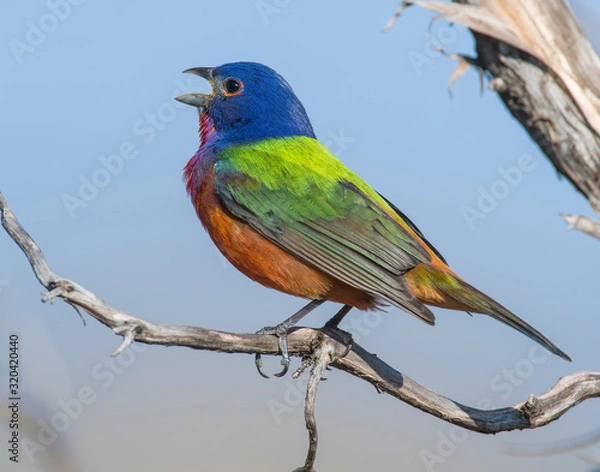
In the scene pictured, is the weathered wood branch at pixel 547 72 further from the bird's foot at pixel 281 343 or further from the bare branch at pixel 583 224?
the bird's foot at pixel 281 343

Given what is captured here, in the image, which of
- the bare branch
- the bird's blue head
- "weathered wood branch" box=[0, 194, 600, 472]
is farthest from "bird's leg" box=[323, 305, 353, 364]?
the bare branch

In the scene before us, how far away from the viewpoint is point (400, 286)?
13.8 ft

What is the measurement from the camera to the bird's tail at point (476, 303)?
12.7 feet

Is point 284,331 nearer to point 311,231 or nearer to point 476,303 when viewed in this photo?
point 311,231

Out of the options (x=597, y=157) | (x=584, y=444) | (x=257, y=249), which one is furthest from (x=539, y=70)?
(x=257, y=249)

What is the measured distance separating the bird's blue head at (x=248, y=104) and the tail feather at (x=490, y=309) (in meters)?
1.86

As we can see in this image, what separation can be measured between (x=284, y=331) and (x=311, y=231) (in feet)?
2.71

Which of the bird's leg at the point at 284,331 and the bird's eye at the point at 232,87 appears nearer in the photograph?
the bird's leg at the point at 284,331

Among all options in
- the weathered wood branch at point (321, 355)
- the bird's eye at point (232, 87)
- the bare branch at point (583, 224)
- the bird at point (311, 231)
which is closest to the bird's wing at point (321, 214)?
the bird at point (311, 231)

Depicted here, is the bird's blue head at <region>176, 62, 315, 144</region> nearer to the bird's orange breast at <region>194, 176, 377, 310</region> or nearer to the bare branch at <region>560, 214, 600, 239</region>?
the bird's orange breast at <region>194, 176, 377, 310</region>

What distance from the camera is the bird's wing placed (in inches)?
172

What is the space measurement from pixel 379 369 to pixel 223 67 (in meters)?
2.89

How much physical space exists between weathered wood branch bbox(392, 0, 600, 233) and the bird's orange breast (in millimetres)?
2284

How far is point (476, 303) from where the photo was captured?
13.6ft
